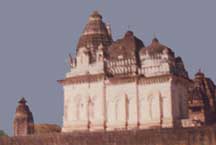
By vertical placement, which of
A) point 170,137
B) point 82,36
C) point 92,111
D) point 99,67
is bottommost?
point 170,137

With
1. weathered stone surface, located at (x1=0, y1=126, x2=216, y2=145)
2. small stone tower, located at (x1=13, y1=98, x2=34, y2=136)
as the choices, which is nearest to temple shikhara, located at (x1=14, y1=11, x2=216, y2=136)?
small stone tower, located at (x1=13, y1=98, x2=34, y2=136)

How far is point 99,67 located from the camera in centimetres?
4125

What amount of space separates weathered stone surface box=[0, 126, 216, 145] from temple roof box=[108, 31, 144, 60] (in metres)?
10.0

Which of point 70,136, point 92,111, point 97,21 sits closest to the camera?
point 70,136

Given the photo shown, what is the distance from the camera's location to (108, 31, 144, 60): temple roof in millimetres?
40594

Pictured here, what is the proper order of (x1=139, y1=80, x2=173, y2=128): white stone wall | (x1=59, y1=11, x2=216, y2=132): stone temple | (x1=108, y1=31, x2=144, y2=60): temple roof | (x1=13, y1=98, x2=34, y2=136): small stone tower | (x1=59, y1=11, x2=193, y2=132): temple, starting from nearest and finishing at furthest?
(x1=139, y1=80, x2=173, y2=128): white stone wall
(x1=59, y1=11, x2=216, y2=132): stone temple
(x1=59, y1=11, x2=193, y2=132): temple
(x1=108, y1=31, x2=144, y2=60): temple roof
(x1=13, y1=98, x2=34, y2=136): small stone tower

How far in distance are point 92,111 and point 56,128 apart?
1311cm

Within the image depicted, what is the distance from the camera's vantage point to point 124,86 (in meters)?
39.8

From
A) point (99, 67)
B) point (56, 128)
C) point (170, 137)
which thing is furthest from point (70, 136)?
point (56, 128)

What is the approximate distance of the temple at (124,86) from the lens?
38.3 meters

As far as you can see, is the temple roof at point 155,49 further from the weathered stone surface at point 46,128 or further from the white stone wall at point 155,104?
the weathered stone surface at point 46,128

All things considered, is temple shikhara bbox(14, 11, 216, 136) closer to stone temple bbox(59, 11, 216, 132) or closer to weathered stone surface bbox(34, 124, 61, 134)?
stone temple bbox(59, 11, 216, 132)

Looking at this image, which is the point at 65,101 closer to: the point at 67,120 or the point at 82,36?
the point at 67,120

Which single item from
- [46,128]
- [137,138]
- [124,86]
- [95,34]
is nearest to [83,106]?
[124,86]
